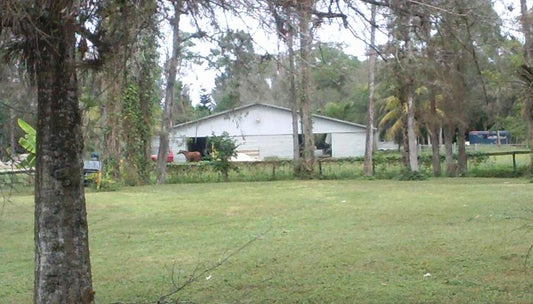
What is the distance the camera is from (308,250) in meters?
8.84

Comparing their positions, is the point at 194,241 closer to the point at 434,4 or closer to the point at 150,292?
the point at 150,292

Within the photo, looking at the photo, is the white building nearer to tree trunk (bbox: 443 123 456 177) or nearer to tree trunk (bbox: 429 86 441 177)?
tree trunk (bbox: 429 86 441 177)

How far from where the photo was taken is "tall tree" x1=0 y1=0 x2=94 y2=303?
4.14 meters

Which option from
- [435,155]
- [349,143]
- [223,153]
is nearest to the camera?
[223,153]

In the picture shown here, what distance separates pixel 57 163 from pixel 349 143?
38208 millimetres

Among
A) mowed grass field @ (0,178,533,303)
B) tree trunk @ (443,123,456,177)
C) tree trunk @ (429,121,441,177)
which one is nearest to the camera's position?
mowed grass field @ (0,178,533,303)

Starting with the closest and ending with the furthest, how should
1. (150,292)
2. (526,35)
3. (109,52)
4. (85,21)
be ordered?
(85,21) < (109,52) < (526,35) < (150,292)

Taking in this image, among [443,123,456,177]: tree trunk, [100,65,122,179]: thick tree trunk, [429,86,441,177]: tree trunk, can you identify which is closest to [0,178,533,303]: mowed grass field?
[100,65,122,179]: thick tree trunk

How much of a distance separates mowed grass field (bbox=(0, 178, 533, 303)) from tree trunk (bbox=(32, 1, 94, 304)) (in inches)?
60.1

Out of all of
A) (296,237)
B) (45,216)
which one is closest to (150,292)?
(45,216)

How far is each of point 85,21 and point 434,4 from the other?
274cm

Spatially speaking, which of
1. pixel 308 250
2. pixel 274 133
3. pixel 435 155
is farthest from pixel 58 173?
pixel 274 133

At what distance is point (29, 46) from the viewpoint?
167 inches

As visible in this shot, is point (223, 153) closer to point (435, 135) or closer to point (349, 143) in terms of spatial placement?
point (435, 135)
